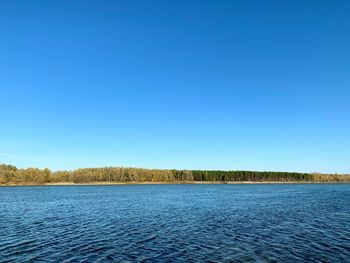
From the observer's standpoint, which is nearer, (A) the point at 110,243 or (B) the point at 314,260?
(B) the point at 314,260

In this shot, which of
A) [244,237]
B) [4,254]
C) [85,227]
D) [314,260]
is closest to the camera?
[314,260]

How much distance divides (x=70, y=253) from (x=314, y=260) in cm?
1856

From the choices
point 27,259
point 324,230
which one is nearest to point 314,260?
point 324,230

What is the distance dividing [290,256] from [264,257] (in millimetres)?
2155

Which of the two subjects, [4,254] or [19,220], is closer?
[4,254]

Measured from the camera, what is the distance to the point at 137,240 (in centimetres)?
3178

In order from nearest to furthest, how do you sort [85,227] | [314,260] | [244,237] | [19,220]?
[314,260]
[244,237]
[85,227]
[19,220]

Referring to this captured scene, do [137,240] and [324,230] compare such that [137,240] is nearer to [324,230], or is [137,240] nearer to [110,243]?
[110,243]

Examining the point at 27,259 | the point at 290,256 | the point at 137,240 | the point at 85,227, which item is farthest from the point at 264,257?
the point at 85,227

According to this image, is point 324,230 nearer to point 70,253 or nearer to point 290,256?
point 290,256

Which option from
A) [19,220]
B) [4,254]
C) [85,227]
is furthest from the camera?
[19,220]

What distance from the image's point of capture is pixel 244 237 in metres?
32.4

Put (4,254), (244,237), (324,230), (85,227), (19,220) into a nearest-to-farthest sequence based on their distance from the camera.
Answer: (4,254)
(244,237)
(324,230)
(85,227)
(19,220)

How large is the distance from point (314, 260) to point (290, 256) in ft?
5.74
